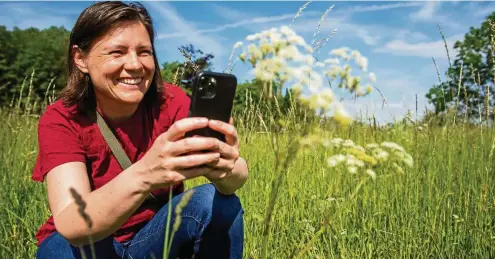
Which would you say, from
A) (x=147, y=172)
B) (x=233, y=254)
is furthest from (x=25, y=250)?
(x=147, y=172)

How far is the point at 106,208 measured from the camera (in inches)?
57.8

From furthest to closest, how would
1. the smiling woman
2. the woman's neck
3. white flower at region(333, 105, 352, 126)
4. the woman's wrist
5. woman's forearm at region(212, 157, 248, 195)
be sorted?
the woman's neck < the smiling woman < woman's forearm at region(212, 157, 248, 195) < the woman's wrist < white flower at region(333, 105, 352, 126)

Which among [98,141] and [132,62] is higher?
[132,62]

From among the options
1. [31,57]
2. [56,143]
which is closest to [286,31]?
[56,143]

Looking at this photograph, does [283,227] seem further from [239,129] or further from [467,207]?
[239,129]

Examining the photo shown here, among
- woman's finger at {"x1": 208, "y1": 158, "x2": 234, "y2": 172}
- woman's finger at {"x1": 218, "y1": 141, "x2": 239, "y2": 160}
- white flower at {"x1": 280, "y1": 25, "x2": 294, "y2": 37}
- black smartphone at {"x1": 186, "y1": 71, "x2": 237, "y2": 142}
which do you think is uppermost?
white flower at {"x1": 280, "y1": 25, "x2": 294, "y2": 37}

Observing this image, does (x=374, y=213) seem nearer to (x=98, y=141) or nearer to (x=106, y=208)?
(x=98, y=141)

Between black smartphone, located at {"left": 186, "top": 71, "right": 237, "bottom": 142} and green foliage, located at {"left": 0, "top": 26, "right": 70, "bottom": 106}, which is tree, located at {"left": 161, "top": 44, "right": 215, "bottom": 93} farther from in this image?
green foliage, located at {"left": 0, "top": 26, "right": 70, "bottom": 106}

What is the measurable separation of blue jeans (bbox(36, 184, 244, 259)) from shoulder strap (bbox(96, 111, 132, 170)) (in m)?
0.25

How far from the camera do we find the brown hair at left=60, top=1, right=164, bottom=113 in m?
2.06

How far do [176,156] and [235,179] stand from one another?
2.01 ft

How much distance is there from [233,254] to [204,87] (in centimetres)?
91

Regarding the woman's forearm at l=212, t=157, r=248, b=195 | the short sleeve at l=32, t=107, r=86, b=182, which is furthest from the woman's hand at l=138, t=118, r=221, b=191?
the short sleeve at l=32, t=107, r=86, b=182

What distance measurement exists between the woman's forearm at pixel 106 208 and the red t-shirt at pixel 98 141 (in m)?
0.35
